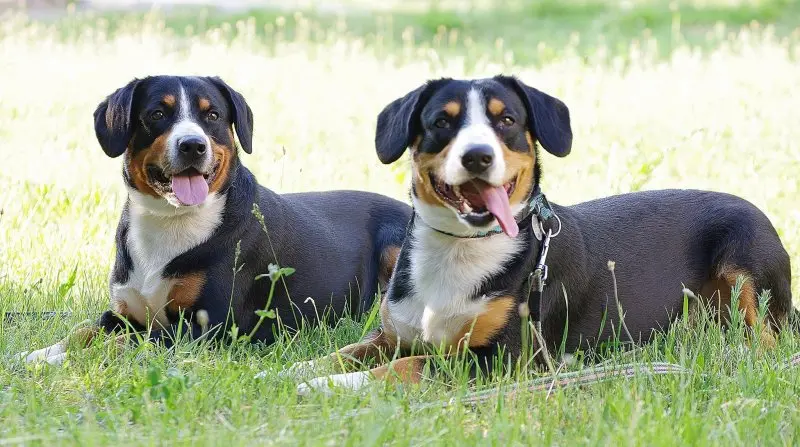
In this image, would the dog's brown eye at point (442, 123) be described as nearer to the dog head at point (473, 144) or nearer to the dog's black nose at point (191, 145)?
the dog head at point (473, 144)

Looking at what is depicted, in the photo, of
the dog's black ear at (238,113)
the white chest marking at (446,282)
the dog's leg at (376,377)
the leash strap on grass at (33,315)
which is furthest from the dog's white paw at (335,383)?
the leash strap on grass at (33,315)

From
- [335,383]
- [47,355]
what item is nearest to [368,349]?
[335,383]

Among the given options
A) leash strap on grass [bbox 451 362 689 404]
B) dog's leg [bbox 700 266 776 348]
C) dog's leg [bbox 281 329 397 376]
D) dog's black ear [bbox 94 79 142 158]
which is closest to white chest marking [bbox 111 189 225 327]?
dog's black ear [bbox 94 79 142 158]

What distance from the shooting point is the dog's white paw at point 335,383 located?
4.12 metres

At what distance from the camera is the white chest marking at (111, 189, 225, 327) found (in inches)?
204

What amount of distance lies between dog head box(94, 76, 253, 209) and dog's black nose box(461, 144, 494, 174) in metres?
1.34

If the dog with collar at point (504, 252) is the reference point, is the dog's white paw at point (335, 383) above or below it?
below

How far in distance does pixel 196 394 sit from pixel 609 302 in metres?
2.06

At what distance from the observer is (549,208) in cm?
480

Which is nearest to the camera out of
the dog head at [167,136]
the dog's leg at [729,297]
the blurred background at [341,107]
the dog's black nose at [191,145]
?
the dog's black nose at [191,145]

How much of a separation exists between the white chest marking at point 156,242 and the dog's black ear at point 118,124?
0.23 metres

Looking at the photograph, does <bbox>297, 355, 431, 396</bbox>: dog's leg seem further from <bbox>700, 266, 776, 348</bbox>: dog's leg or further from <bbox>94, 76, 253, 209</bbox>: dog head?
<bbox>700, 266, 776, 348</bbox>: dog's leg

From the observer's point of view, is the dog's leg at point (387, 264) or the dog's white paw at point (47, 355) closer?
the dog's white paw at point (47, 355)

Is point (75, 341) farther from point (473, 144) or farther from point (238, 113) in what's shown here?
point (473, 144)
